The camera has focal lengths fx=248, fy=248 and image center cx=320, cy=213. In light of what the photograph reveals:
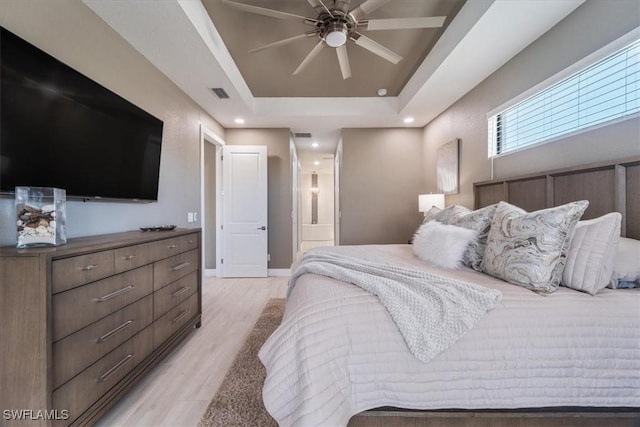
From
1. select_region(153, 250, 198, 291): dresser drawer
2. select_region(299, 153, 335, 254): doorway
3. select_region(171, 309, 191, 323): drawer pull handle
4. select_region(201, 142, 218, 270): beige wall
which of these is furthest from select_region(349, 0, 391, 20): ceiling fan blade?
select_region(299, 153, 335, 254): doorway

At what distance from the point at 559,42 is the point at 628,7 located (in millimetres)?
433

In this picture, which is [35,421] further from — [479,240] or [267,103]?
[267,103]

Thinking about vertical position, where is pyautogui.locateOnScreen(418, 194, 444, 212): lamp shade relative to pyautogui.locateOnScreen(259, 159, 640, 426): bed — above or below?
above

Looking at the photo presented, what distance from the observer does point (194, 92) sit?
3.01 metres

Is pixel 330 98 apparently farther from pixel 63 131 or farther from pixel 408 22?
pixel 63 131

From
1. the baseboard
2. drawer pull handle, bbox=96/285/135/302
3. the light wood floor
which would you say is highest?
drawer pull handle, bbox=96/285/135/302

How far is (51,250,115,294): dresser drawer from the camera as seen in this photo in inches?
42.5

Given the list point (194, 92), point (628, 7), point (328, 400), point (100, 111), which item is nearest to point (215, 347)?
point (328, 400)

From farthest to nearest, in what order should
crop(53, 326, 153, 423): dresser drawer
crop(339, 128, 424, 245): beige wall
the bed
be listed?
crop(339, 128, 424, 245): beige wall < crop(53, 326, 153, 423): dresser drawer < the bed

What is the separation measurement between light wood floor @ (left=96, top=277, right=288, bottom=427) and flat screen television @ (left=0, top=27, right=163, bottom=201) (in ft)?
4.35

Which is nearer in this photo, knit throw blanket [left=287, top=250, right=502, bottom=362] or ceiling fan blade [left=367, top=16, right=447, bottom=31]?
knit throw blanket [left=287, top=250, right=502, bottom=362]

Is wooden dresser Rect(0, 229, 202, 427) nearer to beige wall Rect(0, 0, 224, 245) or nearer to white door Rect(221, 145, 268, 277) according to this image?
beige wall Rect(0, 0, 224, 245)

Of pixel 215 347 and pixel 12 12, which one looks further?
pixel 215 347

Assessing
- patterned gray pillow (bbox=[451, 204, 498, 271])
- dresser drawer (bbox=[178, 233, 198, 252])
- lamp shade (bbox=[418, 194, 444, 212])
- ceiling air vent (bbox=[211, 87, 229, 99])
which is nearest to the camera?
patterned gray pillow (bbox=[451, 204, 498, 271])
